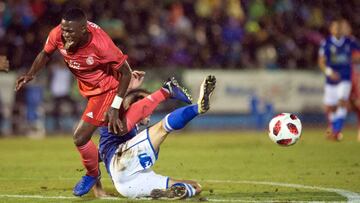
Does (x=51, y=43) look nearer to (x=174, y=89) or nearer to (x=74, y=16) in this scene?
(x=74, y=16)

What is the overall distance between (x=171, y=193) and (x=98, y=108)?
1.47m

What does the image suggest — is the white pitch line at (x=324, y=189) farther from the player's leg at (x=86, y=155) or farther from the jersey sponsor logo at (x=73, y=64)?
the jersey sponsor logo at (x=73, y=64)

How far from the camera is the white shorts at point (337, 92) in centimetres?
1848

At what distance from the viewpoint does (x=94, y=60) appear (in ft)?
30.4

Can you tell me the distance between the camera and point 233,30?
76.4 ft

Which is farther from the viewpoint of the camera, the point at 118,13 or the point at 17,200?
the point at 118,13

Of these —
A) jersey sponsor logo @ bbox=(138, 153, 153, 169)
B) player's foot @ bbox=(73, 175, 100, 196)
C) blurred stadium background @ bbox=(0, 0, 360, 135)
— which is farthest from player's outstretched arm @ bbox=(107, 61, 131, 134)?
blurred stadium background @ bbox=(0, 0, 360, 135)

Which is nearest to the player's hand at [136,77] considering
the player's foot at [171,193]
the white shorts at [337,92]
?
the player's foot at [171,193]

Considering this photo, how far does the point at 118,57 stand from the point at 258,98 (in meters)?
13.9

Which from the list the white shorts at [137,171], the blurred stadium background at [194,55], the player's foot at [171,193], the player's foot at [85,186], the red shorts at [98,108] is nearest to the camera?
the player's foot at [171,193]

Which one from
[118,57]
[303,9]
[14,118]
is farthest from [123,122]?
[303,9]

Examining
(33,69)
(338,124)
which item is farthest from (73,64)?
(338,124)

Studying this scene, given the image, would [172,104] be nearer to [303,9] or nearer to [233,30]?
[233,30]

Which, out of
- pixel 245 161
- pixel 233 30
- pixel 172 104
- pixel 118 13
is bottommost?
pixel 245 161
